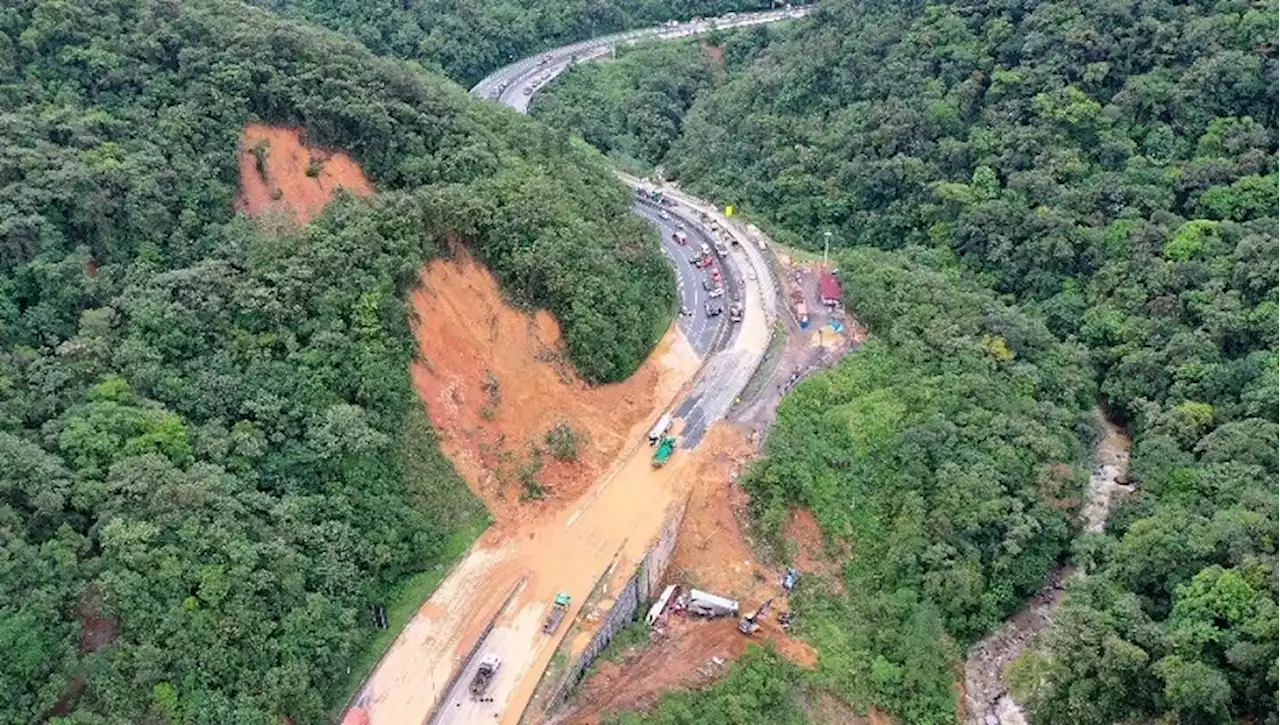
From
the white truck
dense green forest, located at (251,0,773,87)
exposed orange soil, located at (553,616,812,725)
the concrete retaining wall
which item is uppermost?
dense green forest, located at (251,0,773,87)

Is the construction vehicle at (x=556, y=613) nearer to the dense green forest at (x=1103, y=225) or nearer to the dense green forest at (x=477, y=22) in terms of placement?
the dense green forest at (x=1103, y=225)

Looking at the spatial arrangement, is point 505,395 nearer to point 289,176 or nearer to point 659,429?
point 659,429

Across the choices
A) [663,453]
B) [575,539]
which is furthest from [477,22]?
[575,539]

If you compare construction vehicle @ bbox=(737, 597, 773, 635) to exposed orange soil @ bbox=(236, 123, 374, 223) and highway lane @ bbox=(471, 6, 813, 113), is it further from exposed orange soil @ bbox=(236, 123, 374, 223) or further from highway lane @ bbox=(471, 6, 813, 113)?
highway lane @ bbox=(471, 6, 813, 113)

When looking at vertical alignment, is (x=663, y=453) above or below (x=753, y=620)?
above

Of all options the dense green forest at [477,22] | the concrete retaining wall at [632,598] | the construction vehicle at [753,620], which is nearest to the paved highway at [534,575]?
the concrete retaining wall at [632,598]

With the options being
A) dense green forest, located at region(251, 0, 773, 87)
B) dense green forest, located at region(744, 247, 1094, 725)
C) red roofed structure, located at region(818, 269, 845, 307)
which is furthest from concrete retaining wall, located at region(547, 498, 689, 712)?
dense green forest, located at region(251, 0, 773, 87)
